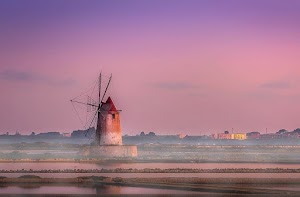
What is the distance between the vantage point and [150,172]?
59.3m

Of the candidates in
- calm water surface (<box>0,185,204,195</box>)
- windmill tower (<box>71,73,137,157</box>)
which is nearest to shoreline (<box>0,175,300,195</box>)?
calm water surface (<box>0,185,204,195</box>)

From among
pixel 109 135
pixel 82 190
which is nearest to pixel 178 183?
pixel 82 190

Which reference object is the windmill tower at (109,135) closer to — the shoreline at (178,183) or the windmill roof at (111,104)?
the windmill roof at (111,104)

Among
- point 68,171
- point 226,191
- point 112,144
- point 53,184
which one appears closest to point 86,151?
point 112,144

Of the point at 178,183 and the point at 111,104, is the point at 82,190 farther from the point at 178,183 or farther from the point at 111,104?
the point at 111,104

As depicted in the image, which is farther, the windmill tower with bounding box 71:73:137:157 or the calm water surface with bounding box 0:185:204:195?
the windmill tower with bounding box 71:73:137:157

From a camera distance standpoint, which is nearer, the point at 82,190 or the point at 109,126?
the point at 82,190

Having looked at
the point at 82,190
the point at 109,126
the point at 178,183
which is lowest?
the point at 82,190

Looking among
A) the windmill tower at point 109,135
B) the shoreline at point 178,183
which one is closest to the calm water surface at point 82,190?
the shoreline at point 178,183

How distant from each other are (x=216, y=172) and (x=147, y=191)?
57.6ft

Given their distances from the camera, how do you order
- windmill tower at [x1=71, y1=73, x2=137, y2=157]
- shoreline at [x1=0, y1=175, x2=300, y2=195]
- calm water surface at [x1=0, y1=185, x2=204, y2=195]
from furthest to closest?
windmill tower at [x1=71, y1=73, x2=137, y2=157] < shoreline at [x1=0, y1=175, x2=300, y2=195] < calm water surface at [x1=0, y1=185, x2=204, y2=195]

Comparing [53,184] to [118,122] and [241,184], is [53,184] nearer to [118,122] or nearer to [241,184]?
[241,184]

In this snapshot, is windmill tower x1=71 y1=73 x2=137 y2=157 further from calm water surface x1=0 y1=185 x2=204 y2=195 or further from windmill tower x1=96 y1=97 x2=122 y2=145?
calm water surface x1=0 y1=185 x2=204 y2=195

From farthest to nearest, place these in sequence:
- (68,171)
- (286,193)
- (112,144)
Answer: (112,144)
(68,171)
(286,193)
